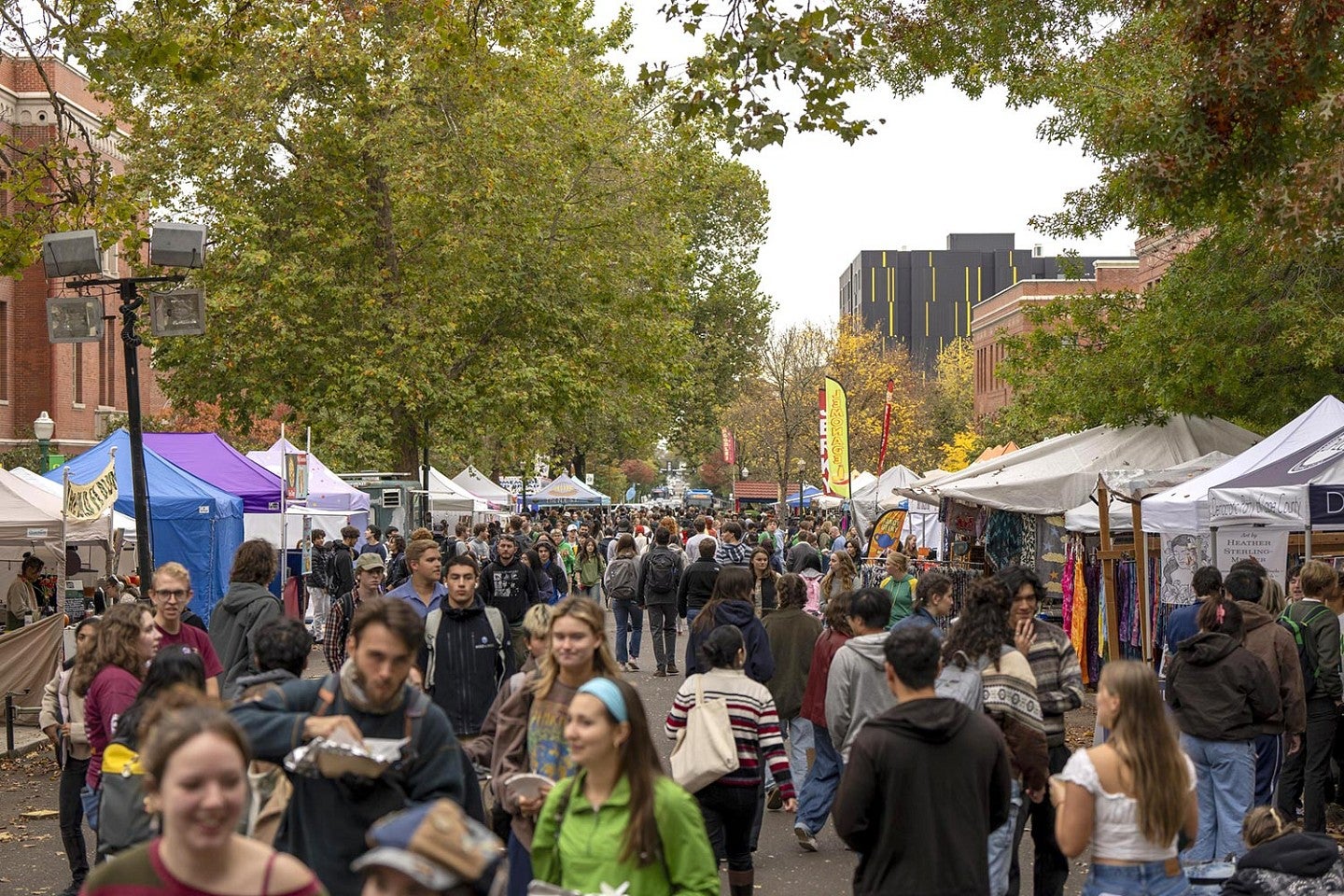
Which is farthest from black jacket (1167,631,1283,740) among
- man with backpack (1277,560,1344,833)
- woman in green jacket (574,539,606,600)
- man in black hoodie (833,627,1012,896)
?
woman in green jacket (574,539,606,600)

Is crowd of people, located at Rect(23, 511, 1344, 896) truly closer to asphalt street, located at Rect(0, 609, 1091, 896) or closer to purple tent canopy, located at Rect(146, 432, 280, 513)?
asphalt street, located at Rect(0, 609, 1091, 896)

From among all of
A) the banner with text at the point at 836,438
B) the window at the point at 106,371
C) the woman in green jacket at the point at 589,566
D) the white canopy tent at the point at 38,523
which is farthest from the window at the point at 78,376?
the white canopy tent at the point at 38,523

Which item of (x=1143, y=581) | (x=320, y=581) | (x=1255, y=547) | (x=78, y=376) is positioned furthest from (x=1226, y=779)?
(x=78, y=376)

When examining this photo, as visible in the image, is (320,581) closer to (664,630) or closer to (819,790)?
(664,630)

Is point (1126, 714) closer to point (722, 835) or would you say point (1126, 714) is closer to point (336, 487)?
point (722, 835)

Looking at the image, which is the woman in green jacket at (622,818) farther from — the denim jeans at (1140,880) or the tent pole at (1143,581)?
the tent pole at (1143,581)

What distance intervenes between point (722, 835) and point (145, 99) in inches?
1117

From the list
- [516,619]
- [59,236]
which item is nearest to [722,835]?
[516,619]

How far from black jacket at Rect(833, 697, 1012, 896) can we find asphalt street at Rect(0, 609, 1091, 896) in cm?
393

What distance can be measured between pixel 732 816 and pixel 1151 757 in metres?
2.55

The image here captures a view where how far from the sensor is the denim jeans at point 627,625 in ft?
67.1

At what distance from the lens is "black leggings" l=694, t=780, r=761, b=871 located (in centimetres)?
719

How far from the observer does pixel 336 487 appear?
1115 inches

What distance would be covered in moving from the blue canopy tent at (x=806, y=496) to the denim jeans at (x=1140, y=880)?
6032 centimetres
